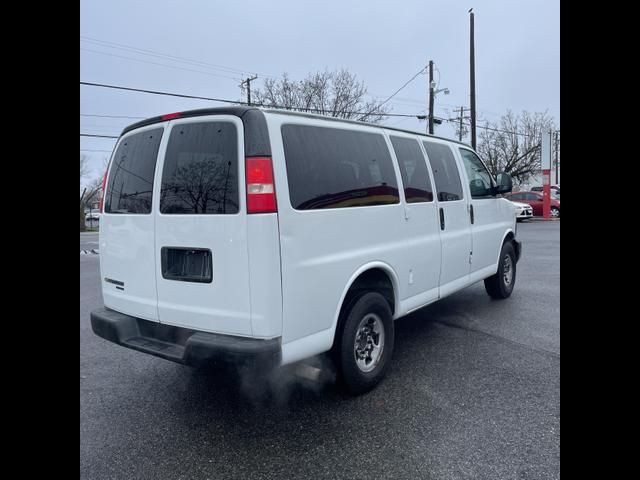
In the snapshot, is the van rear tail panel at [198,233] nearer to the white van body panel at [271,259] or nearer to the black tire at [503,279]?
the white van body panel at [271,259]

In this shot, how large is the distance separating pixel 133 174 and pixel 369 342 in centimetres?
226

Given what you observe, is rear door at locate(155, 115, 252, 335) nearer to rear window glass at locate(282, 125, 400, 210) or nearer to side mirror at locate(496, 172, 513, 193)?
rear window glass at locate(282, 125, 400, 210)

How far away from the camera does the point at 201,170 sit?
125 inches

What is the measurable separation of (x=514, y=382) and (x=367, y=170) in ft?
6.87

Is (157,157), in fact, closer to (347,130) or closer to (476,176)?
(347,130)

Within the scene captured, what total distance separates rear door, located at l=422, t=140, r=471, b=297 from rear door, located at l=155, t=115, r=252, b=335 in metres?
2.45

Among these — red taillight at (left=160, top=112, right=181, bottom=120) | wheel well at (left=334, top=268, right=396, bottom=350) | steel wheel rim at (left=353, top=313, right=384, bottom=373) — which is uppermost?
red taillight at (left=160, top=112, right=181, bottom=120)

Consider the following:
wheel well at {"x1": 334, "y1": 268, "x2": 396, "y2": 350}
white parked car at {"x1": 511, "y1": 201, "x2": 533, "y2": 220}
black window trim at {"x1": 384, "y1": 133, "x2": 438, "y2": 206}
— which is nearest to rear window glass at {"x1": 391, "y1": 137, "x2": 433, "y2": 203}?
black window trim at {"x1": 384, "y1": 133, "x2": 438, "y2": 206}

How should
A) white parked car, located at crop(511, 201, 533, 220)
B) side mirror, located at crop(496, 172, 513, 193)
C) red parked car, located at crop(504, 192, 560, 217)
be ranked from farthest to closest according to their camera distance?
red parked car, located at crop(504, 192, 560, 217), white parked car, located at crop(511, 201, 533, 220), side mirror, located at crop(496, 172, 513, 193)

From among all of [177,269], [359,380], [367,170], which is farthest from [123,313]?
[367,170]

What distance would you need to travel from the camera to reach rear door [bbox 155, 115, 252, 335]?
2980mm

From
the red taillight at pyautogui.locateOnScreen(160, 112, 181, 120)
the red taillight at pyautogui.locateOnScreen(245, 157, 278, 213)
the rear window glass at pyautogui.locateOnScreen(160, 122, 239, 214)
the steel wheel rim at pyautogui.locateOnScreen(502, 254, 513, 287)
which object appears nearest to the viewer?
the red taillight at pyautogui.locateOnScreen(245, 157, 278, 213)

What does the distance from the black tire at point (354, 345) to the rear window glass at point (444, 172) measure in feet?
5.02
